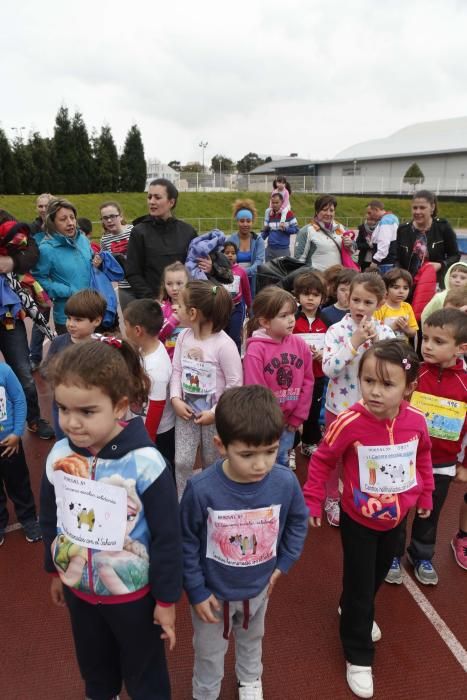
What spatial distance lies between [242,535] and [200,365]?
1.28m

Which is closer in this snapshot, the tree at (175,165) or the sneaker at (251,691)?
the sneaker at (251,691)

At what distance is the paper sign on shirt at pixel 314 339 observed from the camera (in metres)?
3.64

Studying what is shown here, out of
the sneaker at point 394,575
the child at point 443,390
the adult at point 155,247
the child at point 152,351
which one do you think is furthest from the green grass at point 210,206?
the sneaker at point 394,575

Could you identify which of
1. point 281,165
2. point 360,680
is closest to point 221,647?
point 360,680

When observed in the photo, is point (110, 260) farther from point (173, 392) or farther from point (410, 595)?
point (410, 595)

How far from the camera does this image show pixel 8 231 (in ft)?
12.4

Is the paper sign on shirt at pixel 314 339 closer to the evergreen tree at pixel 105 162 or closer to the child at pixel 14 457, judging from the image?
the child at pixel 14 457

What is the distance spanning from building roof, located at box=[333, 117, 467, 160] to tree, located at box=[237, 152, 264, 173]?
26.4 meters

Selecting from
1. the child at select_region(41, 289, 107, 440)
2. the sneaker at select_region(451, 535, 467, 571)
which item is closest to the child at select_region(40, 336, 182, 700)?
the child at select_region(41, 289, 107, 440)

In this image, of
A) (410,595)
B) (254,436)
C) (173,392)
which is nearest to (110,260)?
(173,392)

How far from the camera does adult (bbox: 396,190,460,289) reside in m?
5.16

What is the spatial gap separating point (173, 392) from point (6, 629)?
1.55 meters

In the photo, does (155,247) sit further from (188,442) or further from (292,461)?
(292,461)

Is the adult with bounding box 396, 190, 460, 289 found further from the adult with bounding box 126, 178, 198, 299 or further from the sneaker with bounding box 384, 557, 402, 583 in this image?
the sneaker with bounding box 384, 557, 402, 583
